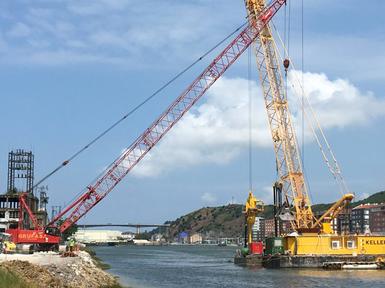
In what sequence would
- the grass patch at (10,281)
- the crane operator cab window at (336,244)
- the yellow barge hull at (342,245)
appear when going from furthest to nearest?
1. the crane operator cab window at (336,244)
2. the yellow barge hull at (342,245)
3. the grass patch at (10,281)

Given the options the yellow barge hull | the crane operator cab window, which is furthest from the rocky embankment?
the crane operator cab window

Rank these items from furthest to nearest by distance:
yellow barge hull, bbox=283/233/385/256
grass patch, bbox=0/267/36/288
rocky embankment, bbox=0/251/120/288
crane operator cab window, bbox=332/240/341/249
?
crane operator cab window, bbox=332/240/341/249, yellow barge hull, bbox=283/233/385/256, rocky embankment, bbox=0/251/120/288, grass patch, bbox=0/267/36/288

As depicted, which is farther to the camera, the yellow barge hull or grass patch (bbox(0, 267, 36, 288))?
the yellow barge hull

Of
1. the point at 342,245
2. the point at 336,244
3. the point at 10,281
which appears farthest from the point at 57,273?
Result: the point at 342,245

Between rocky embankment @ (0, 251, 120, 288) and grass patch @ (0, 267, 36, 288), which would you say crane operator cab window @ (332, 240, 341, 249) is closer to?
rocky embankment @ (0, 251, 120, 288)

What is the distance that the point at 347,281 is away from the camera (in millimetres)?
76062

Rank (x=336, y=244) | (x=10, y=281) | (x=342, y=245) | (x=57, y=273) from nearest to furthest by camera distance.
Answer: (x=10, y=281)
(x=57, y=273)
(x=336, y=244)
(x=342, y=245)

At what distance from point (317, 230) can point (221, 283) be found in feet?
140

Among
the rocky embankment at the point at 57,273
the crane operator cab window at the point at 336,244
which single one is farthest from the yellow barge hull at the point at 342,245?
the rocky embankment at the point at 57,273

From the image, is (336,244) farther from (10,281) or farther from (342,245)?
(10,281)

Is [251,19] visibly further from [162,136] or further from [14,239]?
[14,239]

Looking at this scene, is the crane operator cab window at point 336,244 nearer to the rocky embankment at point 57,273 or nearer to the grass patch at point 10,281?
the rocky embankment at point 57,273

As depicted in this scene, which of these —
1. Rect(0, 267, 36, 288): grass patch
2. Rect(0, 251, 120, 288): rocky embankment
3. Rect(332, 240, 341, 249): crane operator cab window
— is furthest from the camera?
Rect(332, 240, 341, 249): crane operator cab window

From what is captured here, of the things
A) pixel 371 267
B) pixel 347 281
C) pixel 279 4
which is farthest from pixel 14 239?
pixel 279 4
